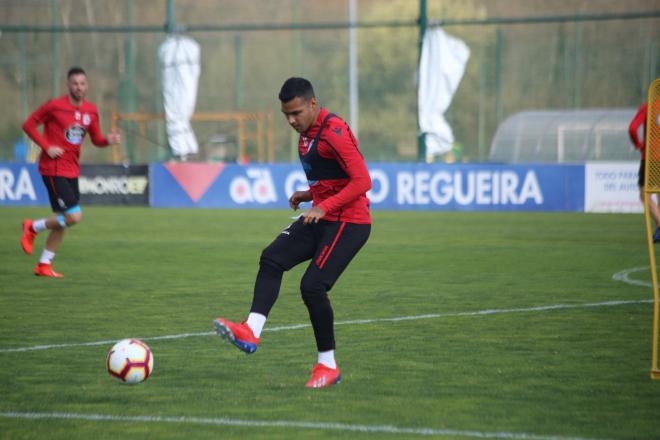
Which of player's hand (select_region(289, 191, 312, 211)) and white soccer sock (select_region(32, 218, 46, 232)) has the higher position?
player's hand (select_region(289, 191, 312, 211))

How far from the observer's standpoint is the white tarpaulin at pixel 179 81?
3053 centimetres

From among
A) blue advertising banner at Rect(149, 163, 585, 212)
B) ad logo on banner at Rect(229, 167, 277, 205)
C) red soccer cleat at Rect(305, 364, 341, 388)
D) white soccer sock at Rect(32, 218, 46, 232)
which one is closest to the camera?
red soccer cleat at Rect(305, 364, 341, 388)

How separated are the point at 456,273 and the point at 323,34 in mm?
41610

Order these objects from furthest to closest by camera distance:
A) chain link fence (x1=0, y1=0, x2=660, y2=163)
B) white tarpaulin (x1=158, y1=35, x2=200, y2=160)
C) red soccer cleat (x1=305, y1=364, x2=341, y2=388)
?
chain link fence (x1=0, y1=0, x2=660, y2=163)
white tarpaulin (x1=158, y1=35, x2=200, y2=160)
red soccer cleat (x1=305, y1=364, x2=341, y2=388)

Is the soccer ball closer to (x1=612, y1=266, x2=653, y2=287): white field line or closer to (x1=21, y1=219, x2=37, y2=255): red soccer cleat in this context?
(x1=612, y1=266, x2=653, y2=287): white field line

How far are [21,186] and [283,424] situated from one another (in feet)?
75.5

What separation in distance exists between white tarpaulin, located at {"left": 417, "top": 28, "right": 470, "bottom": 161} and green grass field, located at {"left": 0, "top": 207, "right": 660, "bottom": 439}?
11494 mm

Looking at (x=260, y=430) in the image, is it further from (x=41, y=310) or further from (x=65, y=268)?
(x=65, y=268)

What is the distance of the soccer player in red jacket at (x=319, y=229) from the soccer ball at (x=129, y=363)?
1.70 ft

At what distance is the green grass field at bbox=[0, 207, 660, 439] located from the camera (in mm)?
6016

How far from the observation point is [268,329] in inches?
363

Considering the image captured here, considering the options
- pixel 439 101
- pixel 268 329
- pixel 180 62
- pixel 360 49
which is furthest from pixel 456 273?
pixel 360 49

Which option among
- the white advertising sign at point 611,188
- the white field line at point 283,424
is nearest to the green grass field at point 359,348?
the white field line at point 283,424

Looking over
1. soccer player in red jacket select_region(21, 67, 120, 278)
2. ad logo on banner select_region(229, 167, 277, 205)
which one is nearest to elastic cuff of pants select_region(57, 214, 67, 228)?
soccer player in red jacket select_region(21, 67, 120, 278)
